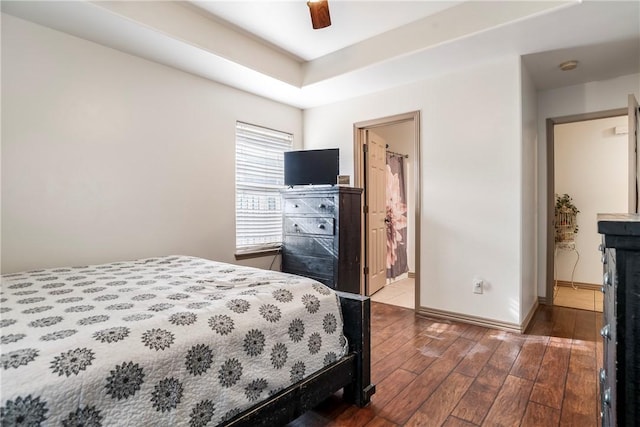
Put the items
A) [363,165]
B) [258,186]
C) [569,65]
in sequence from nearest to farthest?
1. [569,65]
2. [258,186]
3. [363,165]

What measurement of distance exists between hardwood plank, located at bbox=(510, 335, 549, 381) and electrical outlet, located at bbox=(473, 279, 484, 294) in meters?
0.51

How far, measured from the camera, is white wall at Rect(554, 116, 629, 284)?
4.15 metres

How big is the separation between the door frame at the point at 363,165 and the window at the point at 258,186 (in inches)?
36.8

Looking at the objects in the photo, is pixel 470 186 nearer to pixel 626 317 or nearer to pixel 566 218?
pixel 566 218

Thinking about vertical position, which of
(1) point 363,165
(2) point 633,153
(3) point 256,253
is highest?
(1) point 363,165

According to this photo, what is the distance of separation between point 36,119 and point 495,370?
11.7 ft

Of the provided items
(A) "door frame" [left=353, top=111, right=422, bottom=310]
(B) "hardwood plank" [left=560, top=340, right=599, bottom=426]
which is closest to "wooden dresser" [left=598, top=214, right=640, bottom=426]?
(B) "hardwood plank" [left=560, top=340, right=599, bottom=426]

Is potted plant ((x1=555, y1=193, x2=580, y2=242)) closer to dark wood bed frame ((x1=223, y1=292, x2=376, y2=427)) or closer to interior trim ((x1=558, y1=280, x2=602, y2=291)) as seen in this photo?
interior trim ((x1=558, y1=280, x2=602, y2=291))

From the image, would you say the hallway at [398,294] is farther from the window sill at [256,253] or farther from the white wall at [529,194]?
the window sill at [256,253]

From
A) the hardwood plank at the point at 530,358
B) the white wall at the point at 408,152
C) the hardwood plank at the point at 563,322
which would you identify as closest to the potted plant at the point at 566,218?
the hardwood plank at the point at 563,322

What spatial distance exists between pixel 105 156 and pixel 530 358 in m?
3.55

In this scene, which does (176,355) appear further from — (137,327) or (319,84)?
(319,84)

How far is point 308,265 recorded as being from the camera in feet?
11.5

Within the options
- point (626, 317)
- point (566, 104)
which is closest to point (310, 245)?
point (626, 317)
